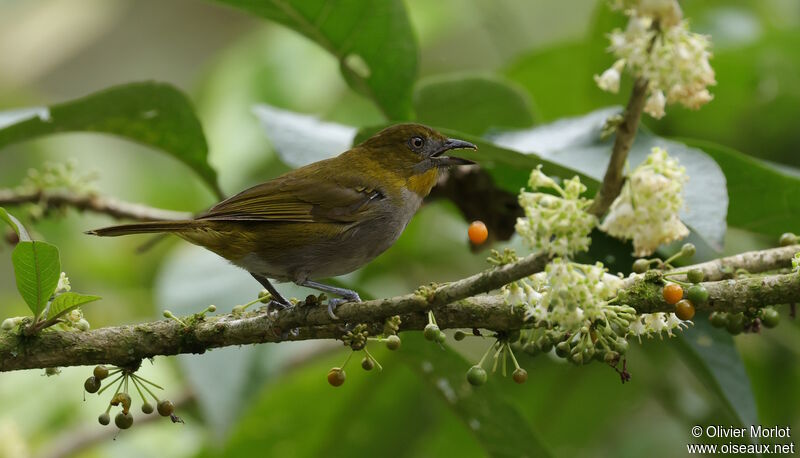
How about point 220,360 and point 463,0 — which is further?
point 463,0

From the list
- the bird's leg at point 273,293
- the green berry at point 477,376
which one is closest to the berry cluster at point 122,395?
the bird's leg at point 273,293

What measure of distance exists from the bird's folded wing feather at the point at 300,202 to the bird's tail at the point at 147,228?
9cm

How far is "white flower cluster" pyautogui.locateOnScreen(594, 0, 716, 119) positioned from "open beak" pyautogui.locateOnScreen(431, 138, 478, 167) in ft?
3.63

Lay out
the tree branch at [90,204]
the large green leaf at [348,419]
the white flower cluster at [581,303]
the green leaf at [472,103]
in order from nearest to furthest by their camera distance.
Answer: the white flower cluster at [581,303], the green leaf at [472,103], the tree branch at [90,204], the large green leaf at [348,419]

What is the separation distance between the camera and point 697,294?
6.19ft

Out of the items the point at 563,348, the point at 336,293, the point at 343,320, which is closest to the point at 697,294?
the point at 563,348

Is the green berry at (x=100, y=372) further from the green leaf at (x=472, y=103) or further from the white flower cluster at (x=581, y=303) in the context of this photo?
the green leaf at (x=472, y=103)

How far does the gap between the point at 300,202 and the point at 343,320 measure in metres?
1.13

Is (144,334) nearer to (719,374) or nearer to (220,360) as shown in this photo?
(220,360)

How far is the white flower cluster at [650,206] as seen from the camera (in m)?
1.63

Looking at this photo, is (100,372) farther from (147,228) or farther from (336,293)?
(336,293)

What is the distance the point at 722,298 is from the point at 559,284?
52 cm

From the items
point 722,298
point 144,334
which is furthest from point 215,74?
point 722,298

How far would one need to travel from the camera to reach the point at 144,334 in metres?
2.18
